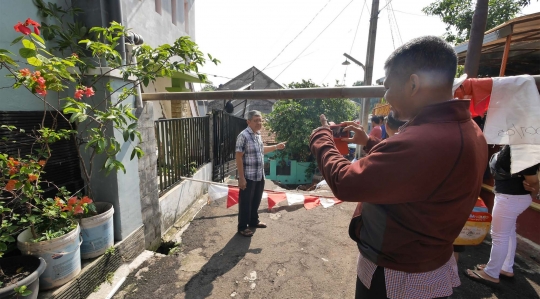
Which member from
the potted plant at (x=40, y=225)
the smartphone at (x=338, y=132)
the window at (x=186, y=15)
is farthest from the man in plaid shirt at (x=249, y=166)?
the window at (x=186, y=15)

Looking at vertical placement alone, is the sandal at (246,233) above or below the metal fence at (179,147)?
below

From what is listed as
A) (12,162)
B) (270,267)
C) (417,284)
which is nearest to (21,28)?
(12,162)

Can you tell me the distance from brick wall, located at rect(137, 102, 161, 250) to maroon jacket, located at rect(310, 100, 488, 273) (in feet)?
9.27

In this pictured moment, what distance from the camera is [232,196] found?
4.61 m

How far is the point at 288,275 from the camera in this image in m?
3.05

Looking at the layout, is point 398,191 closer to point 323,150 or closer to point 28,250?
point 323,150

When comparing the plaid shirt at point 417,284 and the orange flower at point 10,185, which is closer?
the plaid shirt at point 417,284

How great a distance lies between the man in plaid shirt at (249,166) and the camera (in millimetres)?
3818

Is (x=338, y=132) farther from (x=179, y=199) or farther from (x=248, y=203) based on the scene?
(x=179, y=199)


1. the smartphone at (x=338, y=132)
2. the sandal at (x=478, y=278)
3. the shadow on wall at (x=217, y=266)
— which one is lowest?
the shadow on wall at (x=217, y=266)

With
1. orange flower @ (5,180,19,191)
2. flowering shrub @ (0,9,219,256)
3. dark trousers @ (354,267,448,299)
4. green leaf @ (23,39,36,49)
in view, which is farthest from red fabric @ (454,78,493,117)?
orange flower @ (5,180,19,191)

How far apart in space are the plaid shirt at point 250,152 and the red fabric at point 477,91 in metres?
2.54

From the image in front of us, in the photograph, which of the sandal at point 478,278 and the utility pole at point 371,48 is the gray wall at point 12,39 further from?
the utility pole at point 371,48

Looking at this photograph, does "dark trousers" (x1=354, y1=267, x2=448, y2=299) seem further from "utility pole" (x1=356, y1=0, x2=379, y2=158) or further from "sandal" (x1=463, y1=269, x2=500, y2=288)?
"utility pole" (x1=356, y1=0, x2=379, y2=158)
